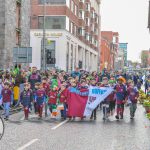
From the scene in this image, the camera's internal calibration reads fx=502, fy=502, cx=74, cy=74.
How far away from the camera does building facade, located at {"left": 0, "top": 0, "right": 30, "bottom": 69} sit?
117ft

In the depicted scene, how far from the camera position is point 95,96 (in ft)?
67.1

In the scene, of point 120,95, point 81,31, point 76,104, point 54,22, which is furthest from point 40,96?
point 81,31

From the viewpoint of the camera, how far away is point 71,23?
207 feet

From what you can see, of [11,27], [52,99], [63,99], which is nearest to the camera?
[63,99]

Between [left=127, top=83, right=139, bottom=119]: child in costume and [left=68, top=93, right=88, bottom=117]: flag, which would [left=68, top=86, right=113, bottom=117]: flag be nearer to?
[left=68, top=93, right=88, bottom=117]: flag

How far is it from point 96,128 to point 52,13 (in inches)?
1670

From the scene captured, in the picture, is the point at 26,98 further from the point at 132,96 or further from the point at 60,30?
the point at 60,30

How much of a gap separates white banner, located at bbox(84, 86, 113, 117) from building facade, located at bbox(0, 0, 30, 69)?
52.8ft

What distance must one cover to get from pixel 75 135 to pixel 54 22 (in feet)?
144

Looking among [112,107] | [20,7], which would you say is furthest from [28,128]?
[20,7]

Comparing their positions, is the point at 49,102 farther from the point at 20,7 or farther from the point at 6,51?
the point at 20,7

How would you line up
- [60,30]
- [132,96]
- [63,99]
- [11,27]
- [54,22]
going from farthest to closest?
1. [54,22]
2. [60,30]
3. [11,27]
4. [132,96]
5. [63,99]

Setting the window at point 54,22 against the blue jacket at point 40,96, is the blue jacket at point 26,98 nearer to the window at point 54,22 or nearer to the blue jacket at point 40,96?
the blue jacket at point 40,96

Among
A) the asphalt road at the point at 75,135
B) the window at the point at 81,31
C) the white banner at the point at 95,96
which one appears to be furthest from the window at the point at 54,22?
the asphalt road at the point at 75,135
